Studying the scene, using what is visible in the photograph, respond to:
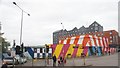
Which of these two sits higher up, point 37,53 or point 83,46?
point 83,46

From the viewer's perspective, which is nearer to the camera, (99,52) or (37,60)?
(37,60)

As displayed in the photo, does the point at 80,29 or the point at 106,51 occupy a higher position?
the point at 80,29

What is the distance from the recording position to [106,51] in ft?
276

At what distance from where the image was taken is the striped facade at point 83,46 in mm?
65625

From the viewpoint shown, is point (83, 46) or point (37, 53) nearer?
point (37, 53)

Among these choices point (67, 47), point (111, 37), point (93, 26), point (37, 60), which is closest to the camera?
point (37, 60)

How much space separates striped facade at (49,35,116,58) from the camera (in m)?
65.6

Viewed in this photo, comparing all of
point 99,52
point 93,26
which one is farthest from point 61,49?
point 93,26

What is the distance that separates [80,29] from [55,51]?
133241 millimetres

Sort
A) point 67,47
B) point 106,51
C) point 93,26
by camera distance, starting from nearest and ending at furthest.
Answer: point 67,47
point 106,51
point 93,26

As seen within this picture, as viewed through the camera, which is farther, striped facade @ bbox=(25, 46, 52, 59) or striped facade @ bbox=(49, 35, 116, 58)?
striped facade @ bbox=(49, 35, 116, 58)

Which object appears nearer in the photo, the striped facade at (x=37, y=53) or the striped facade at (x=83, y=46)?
the striped facade at (x=37, y=53)

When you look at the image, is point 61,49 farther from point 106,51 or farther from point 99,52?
point 106,51

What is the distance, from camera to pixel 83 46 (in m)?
60.4
